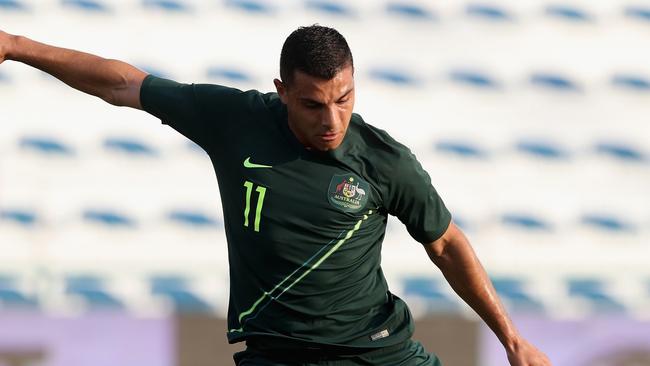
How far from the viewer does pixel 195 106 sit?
3.50m

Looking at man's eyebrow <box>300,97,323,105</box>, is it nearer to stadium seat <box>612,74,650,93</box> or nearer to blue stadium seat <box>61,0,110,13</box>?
blue stadium seat <box>61,0,110,13</box>

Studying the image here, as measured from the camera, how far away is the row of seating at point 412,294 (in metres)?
7.08

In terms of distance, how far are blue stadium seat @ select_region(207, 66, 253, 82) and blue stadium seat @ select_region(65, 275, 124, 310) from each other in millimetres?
1582

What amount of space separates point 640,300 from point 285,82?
4964 mm

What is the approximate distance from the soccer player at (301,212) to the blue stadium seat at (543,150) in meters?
4.51

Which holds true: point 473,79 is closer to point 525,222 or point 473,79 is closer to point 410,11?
point 410,11

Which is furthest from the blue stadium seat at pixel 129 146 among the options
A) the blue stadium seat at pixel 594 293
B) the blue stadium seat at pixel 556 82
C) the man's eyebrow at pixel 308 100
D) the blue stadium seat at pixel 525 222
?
the man's eyebrow at pixel 308 100

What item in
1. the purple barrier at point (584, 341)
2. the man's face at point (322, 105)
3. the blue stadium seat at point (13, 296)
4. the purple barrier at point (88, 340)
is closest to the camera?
the man's face at point (322, 105)

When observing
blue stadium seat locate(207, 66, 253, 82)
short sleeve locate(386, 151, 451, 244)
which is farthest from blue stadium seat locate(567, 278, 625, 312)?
short sleeve locate(386, 151, 451, 244)

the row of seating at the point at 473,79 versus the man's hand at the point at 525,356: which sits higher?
the row of seating at the point at 473,79

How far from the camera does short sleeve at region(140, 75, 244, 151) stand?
137 inches

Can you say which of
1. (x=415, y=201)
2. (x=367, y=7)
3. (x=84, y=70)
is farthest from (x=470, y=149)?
(x=84, y=70)

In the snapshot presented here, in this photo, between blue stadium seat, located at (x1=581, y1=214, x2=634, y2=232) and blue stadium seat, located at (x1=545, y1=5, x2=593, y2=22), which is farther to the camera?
blue stadium seat, located at (x1=545, y1=5, x2=593, y2=22)

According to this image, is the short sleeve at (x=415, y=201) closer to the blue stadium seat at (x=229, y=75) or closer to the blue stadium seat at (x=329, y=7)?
the blue stadium seat at (x=229, y=75)
